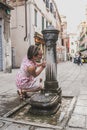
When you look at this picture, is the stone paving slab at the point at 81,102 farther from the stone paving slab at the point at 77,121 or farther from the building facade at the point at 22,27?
the building facade at the point at 22,27

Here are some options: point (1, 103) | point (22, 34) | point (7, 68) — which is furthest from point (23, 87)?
point (22, 34)

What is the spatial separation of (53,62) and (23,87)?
1.13 meters

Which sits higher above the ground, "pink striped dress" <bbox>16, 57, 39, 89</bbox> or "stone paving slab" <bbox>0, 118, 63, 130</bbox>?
"pink striped dress" <bbox>16, 57, 39, 89</bbox>

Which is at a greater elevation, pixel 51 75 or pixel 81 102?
pixel 51 75

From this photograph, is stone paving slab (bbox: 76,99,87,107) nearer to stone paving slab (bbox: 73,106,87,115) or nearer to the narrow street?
stone paving slab (bbox: 73,106,87,115)

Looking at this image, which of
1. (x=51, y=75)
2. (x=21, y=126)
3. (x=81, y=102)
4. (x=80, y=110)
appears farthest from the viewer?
(x=81, y=102)

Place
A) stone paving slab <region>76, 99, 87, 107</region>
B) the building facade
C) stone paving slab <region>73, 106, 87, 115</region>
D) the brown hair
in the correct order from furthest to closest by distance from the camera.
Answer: the building facade → the brown hair → stone paving slab <region>76, 99, 87, 107</region> → stone paving slab <region>73, 106, 87, 115</region>

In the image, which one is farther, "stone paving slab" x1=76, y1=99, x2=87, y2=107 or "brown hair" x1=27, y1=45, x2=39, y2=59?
"brown hair" x1=27, y1=45, x2=39, y2=59

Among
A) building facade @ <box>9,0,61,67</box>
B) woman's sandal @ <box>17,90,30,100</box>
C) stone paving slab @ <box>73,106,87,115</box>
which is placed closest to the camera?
stone paving slab @ <box>73,106,87,115</box>

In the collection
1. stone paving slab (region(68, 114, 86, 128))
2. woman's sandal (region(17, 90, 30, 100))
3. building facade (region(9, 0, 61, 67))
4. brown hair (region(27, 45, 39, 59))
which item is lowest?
stone paving slab (region(68, 114, 86, 128))

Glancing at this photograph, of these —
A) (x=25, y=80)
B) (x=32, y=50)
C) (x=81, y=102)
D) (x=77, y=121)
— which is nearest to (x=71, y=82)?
(x=25, y=80)

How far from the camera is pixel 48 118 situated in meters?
4.26

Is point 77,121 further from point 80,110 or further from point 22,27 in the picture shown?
point 22,27

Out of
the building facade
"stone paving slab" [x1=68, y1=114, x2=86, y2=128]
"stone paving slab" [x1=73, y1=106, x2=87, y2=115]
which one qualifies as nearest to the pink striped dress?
"stone paving slab" [x1=73, y1=106, x2=87, y2=115]
